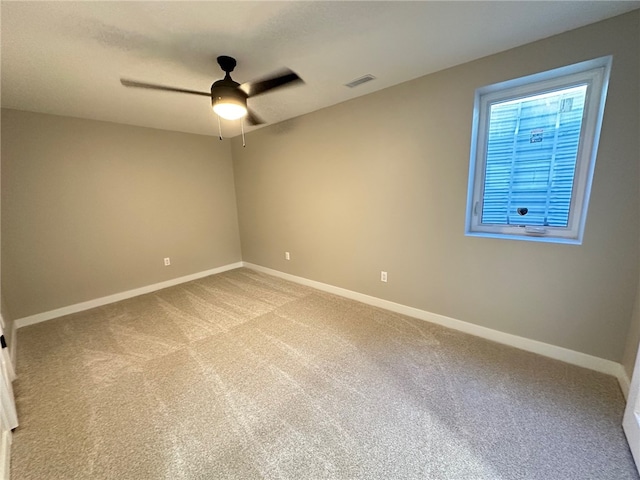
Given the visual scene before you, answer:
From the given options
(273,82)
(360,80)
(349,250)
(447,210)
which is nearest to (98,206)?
(273,82)

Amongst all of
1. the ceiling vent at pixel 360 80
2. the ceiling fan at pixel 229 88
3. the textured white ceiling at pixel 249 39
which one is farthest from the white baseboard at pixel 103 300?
the ceiling vent at pixel 360 80

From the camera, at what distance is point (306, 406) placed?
1.71 meters

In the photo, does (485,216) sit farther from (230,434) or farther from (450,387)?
(230,434)

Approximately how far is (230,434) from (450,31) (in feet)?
9.56

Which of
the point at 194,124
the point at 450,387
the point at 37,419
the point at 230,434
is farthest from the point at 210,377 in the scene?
the point at 194,124

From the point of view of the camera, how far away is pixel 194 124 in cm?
363

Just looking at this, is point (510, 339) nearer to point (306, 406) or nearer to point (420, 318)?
point (420, 318)

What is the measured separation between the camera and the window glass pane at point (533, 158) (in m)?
1.94

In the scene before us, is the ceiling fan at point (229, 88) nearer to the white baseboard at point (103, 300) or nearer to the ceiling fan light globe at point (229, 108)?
the ceiling fan light globe at point (229, 108)

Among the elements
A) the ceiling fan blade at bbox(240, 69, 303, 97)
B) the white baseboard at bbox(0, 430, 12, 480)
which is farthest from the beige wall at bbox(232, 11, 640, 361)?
the white baseboard at bbox(0, 430, 12, 480)

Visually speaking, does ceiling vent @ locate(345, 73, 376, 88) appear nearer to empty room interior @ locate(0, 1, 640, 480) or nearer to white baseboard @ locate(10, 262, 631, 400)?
empty room interior @ locate(0, 1, 640, 480)

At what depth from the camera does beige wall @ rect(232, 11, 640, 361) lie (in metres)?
1.72

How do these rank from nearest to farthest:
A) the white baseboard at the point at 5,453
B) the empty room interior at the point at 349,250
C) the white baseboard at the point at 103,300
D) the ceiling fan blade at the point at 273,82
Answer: the white baseboard at the point at 5,453
the empty room interior at the point at 349,250
the ceiling fan blade at the point at 273,82
the white baseboard at the point at 103,300

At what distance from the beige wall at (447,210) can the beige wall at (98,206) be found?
1282 mm
